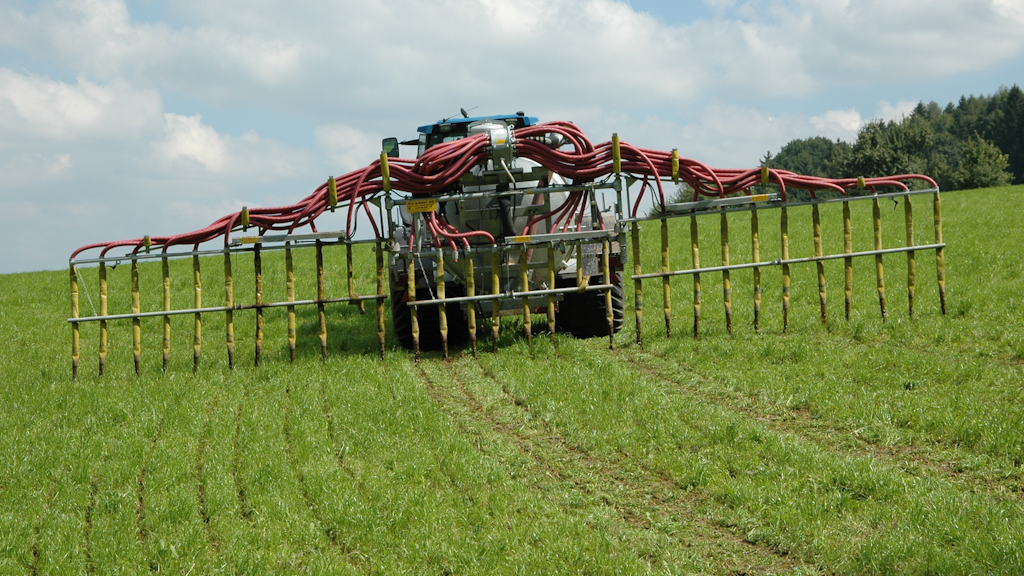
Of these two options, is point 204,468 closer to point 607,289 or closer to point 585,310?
point 607,289

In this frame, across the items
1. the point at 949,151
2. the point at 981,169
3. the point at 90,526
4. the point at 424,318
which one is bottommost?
the point at 90,526

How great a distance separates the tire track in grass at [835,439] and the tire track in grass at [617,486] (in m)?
1.51

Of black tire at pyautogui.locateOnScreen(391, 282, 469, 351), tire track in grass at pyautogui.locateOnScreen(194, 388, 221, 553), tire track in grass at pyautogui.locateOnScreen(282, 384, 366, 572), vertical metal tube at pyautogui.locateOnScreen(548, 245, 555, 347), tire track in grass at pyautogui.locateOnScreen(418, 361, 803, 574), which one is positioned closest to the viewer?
tire track in grass at pyautogui.locateOnScreen(418, 361, 803, 574)

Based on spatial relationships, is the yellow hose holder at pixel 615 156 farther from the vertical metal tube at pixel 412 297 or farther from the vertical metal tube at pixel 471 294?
the vertical metal tube at pixel 412 297

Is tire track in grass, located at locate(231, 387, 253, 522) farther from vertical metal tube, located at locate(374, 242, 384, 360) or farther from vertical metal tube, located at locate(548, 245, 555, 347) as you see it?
vertical metal tube, located at locate(548, 245, 555, 347)

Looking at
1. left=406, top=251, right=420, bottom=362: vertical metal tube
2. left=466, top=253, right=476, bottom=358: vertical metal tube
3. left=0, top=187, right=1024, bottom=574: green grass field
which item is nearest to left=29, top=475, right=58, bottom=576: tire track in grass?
left=0, top=187, right=1024, bottom=574: green grass field

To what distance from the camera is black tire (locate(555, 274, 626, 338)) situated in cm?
1112

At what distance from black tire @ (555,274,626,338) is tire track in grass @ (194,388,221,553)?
472 centimetres

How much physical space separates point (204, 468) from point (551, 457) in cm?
262

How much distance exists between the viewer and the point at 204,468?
6.14 m

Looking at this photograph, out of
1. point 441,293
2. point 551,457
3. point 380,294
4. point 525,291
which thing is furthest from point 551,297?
point 551,457

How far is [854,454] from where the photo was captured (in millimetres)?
5965

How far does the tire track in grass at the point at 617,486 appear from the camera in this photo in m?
4.57

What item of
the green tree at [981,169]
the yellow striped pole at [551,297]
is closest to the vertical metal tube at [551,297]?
the yellow striped pole at [551,297]
